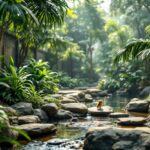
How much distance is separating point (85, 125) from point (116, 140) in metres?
3.08

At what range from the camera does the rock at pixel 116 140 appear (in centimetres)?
536

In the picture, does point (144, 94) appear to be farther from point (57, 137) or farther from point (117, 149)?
point (117, 149)

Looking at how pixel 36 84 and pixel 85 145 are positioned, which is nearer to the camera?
pixel 85 145

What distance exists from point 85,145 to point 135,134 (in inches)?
39.6

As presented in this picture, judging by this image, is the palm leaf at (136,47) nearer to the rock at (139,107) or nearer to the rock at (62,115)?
the rock at (62,115)

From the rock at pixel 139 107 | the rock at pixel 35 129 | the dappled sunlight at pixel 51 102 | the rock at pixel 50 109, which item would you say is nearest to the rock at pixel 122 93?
the dappled sunlight at pixel 51 102

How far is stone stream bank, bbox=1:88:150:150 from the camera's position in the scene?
5.64m

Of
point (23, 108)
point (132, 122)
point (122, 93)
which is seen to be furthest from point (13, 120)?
point (122, 93)

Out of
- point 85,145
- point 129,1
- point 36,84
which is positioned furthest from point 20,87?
point 129,1

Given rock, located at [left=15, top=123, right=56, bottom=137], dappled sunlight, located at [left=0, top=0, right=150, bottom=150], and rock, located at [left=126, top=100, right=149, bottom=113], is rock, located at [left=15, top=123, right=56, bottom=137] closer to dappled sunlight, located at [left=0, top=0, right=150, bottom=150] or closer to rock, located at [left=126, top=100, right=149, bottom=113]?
dappled sunlight, located at [left=0, top=0, right=150, bottom=150]

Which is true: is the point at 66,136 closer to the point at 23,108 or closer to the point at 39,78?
the point at 23,108

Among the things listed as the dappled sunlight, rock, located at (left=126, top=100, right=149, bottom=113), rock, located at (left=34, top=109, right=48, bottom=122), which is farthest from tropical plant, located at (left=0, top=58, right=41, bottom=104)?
rock, located at (left=126, top=100, right=149, bottom=113)

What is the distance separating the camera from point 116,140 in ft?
18.5

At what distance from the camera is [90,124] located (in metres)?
8.85
